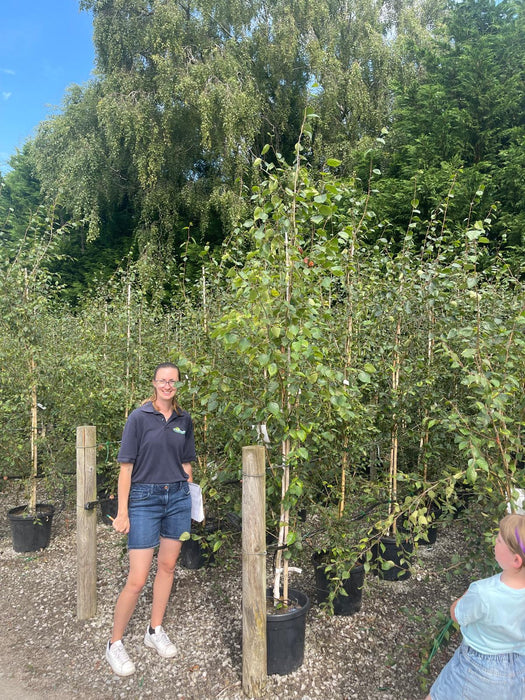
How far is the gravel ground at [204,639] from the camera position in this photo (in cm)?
255

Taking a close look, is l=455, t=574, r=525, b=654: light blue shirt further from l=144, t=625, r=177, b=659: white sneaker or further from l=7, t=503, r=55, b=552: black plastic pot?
l=7, t=503, r=55, b=552: black plastic pot

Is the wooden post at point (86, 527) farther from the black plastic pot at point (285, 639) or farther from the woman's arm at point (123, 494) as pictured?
the black plastic pot at point (285, 639)

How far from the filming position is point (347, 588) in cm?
312

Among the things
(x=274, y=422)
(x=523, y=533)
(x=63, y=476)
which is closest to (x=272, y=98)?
(x=63, y=476)

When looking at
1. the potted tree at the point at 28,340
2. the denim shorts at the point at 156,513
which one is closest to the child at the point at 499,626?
the denim shorts at the point at 156,513

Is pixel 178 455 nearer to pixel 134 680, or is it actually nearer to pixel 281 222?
pixel 134 680

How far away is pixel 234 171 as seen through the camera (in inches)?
520

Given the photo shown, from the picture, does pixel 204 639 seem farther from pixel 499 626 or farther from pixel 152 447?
pixel 499 626

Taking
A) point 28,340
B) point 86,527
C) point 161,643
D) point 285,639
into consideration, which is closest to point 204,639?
point 161,643

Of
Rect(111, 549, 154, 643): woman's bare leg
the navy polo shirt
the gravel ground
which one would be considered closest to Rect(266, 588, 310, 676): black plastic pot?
the gravel ground

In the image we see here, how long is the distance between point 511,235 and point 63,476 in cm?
914

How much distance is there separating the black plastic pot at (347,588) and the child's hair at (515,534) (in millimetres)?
1588

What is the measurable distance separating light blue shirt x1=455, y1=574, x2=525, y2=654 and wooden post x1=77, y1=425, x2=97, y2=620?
2.37 meters

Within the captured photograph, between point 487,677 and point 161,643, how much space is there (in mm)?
1781
